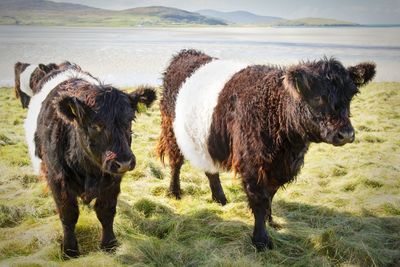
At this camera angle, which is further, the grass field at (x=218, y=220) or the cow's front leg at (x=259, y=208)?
the cow's front leg at (x=259, y=208)

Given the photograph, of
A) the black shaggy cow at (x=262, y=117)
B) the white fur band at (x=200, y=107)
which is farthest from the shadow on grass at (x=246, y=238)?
the white fur band at (x=200, y=107)

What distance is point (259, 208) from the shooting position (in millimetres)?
4398

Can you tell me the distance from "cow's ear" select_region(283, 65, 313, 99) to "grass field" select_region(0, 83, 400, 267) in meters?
1.78

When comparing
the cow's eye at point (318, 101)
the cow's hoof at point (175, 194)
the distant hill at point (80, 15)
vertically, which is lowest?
the cow's hoof at point (175, 194)

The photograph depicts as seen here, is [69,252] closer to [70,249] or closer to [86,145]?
[70,249]

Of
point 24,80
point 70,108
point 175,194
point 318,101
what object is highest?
point 318,101

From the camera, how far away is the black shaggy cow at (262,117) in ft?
11.8

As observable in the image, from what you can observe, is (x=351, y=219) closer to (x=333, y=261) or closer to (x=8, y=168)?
(x=333, y=261)

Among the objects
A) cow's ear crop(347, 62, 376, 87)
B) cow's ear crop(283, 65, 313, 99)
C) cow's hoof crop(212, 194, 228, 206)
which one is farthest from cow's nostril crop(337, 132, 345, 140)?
cow's hoof crop(212, 194, 228, 206)

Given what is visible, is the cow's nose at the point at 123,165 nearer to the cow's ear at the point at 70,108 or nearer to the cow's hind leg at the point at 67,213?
the cow's ear at the point at 70,108

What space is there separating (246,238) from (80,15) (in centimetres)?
12454

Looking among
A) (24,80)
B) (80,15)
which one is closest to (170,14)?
(80,15)

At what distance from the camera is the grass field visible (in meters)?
4.09

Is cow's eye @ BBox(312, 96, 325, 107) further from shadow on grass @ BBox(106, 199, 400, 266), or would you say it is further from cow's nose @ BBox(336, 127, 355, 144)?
shadow on grass @ BBox(106, 199, 400, 266)
